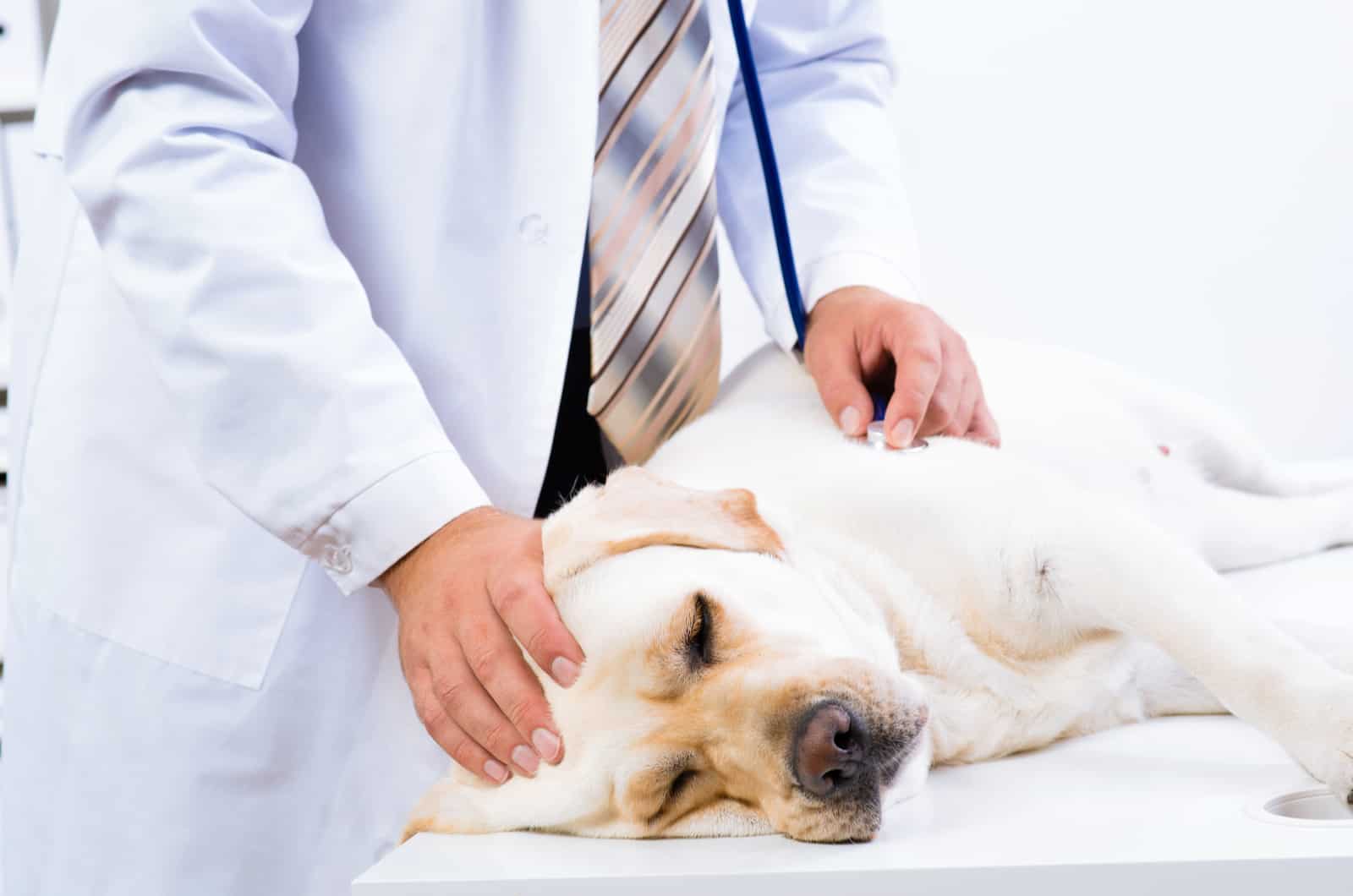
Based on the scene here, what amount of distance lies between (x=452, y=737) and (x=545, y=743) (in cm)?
8

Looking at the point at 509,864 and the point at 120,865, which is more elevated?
the point at 509,864

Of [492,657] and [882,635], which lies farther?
[882,635]

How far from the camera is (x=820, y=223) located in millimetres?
1522

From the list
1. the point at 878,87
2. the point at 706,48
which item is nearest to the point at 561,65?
the point at 706,48

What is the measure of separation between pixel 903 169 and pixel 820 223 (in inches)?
33.3

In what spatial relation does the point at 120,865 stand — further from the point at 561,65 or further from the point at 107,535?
the point at 561,65

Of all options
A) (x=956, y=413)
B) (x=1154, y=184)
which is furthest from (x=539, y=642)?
(x=1154, y=184)

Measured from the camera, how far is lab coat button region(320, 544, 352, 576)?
3.37 feet

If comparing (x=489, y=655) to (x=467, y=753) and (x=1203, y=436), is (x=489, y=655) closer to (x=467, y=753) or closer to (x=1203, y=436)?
(x=467, y=753)

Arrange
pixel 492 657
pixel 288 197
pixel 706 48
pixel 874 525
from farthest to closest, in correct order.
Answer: pixel 706 48, pixel 874 525, pixel 288 197, pixel 492 657

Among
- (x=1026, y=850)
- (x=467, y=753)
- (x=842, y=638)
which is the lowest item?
(x=467, y=753)

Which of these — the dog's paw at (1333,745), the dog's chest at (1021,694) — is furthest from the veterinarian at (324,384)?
the dog's paw at (1333,745)

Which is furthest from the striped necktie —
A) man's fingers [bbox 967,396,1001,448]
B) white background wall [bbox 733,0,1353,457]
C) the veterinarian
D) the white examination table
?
white background wall [bbox 733,0,1353,457]

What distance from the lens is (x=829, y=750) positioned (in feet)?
2.80
